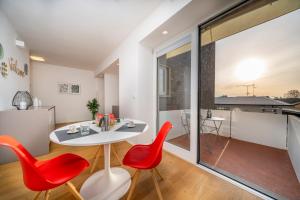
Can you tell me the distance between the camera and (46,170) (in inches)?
40.6

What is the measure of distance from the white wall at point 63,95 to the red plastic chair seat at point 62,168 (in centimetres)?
500

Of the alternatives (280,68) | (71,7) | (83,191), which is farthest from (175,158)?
(71,7)

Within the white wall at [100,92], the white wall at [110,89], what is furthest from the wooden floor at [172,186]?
the white wall at [100,92]

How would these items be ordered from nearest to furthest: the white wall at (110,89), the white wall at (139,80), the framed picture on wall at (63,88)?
the white wall at (139,80)
the framed picture on wall at (63,88)
the white wall at (110,89)

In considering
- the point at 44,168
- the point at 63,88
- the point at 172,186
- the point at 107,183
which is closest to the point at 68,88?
the point at 63,88

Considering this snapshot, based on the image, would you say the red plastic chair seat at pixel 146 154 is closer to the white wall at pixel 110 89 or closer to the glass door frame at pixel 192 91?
the glass door frame at pixel 192 91

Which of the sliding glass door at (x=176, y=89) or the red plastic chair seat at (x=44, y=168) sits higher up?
the sliding glass door at (x=176, y=89)

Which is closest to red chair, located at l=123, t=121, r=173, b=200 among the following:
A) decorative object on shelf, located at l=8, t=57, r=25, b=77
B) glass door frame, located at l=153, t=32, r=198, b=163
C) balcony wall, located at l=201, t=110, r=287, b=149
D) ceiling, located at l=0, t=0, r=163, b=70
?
glass door frame, located at l=153, t=32, r=198, b=163

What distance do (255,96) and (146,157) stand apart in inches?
120

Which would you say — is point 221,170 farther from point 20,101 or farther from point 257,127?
point 20,101

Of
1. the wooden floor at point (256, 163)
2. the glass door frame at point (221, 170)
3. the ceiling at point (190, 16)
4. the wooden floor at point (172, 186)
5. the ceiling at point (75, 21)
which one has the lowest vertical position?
the wooden floor at point (172, 186)

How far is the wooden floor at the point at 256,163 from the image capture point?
4.75ft

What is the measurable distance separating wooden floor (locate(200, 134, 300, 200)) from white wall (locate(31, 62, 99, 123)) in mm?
5647

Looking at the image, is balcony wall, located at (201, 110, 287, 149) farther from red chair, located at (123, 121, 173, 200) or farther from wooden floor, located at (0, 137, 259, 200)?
red chair, located at (123, 121, 173, 200)
